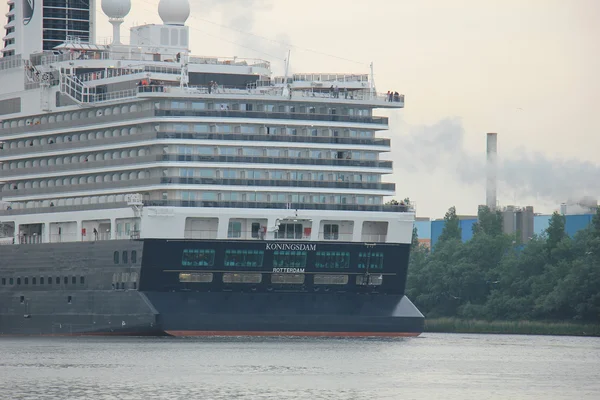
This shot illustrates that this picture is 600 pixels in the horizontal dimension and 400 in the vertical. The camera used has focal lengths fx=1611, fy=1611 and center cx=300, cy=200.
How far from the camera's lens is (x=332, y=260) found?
10731cm

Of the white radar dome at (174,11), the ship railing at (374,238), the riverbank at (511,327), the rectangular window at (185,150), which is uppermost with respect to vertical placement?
the white radar dome at (174,11)

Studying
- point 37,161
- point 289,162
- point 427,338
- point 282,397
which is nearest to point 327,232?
point 289,162

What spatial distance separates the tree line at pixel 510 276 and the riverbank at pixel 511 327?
1.43 metres

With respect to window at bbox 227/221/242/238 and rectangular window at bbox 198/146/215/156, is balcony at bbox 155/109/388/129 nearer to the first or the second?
rectangular window at bbox 198/146/215/156

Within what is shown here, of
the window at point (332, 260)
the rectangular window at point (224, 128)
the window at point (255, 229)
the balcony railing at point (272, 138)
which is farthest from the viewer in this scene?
the rectangular window at point (224, 128)

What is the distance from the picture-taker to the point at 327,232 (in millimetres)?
108688

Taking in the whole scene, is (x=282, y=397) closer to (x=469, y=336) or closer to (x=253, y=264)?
(x=253, y=264)

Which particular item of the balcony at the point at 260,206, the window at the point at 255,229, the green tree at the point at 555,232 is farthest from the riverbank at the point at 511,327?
the window at the point at 255,229

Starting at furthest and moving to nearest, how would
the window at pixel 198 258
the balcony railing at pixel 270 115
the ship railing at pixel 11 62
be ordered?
the ship railing at pixel 11 62
the balcony railing at pixel 270 115
the window at pixel 198 258

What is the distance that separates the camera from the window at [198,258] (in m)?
104

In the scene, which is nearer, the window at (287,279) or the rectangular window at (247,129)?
the window at (287,279)

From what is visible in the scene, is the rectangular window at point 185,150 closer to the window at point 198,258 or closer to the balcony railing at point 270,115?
the balcony railing at point 270,115

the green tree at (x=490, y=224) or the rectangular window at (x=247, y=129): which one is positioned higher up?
the rectangular window at (x=247, y=129)

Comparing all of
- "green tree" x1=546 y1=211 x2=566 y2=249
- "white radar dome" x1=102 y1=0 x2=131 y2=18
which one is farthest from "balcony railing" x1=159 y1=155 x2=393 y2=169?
"green tree" x1=546 y1=211 x2=566 y2=249
